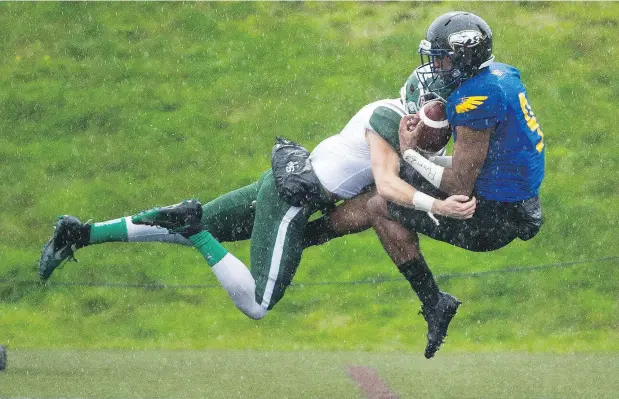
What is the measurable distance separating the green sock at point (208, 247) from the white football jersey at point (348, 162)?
689 millimetres

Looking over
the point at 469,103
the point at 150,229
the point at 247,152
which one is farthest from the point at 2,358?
the point at 247,152

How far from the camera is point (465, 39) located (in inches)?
211

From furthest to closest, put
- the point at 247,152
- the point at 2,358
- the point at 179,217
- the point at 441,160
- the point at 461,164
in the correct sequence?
the point at 247,152 → the point at 2,358 → the point at 179,217 → the point at 441,160 → the point at 461,164

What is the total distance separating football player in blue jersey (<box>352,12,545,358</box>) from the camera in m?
5.22

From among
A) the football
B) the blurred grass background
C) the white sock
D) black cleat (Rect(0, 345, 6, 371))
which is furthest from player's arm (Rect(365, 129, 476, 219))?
the blurred grass background

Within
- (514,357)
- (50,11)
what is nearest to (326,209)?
(514,357)

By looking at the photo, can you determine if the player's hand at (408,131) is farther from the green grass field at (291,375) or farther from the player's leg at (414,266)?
the green grass field at (291,375)

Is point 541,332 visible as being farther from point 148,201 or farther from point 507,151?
point 507,151

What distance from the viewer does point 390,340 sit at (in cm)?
955

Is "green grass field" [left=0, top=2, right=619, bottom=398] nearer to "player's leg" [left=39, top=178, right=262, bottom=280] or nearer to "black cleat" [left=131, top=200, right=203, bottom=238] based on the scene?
"player's leg" [left=39, top=178, right=262, bottom=280]

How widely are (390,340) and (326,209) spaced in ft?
12.0

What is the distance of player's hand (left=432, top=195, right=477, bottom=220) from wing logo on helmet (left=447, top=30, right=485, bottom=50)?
72 centimetres

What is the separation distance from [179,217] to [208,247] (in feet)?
0.79

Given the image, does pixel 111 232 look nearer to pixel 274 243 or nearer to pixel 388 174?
pixel 274 243
